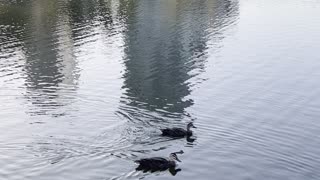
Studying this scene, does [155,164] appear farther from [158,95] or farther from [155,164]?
[158,95]

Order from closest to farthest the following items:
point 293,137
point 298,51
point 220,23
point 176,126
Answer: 1. point 293,137
2. point 176,126
3. point 298,51
4. point 220,23

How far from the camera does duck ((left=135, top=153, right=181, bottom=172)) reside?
27.3 m

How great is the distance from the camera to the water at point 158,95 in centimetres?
2894

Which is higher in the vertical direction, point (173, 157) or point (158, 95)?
point (158, 95)

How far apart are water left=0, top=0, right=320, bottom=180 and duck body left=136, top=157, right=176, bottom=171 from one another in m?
0.42

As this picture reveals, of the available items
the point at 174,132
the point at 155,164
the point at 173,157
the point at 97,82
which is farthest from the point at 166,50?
the point at 155,164

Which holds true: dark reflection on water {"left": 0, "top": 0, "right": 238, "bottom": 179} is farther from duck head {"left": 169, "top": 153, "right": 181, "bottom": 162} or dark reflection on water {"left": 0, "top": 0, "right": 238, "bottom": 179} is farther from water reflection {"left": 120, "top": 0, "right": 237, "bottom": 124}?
duck head {"left": 169, "top": 153, "right": 181, "bottom": 162}

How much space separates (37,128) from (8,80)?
51.1 ft

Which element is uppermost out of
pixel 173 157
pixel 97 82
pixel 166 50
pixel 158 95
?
pixel 166 50

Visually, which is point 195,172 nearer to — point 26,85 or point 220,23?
point 26,85

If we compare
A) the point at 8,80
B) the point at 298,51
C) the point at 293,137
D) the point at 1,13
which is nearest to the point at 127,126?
the point at 293,137

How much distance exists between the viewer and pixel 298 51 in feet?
194

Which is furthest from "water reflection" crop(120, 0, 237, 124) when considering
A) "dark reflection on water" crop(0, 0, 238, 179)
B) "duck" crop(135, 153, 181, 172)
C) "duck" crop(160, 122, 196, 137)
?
"duck" crop(135, 153, 181, 172)

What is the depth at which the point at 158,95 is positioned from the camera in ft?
145
